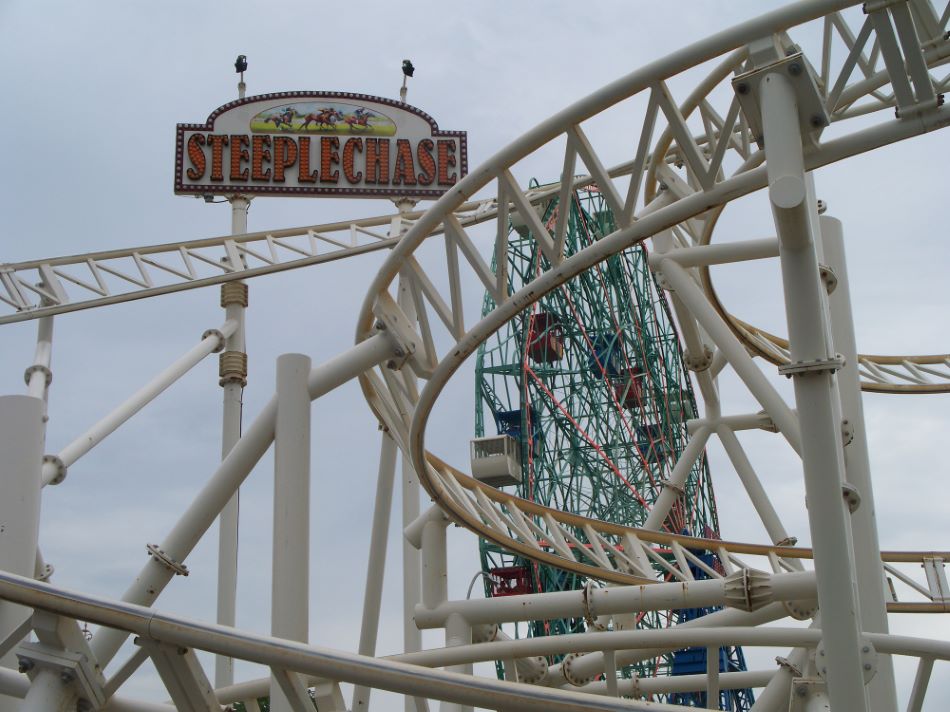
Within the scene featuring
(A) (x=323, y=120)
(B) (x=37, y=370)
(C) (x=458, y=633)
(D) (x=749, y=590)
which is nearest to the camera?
(D) (x=749, y=590)

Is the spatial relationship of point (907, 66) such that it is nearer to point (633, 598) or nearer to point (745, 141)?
point (745, 141)

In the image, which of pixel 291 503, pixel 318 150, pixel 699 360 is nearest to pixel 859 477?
pixel 699 360

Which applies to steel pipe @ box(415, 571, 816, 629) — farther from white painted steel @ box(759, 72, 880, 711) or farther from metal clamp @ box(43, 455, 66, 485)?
metal clamp @ box(43, 455, 66, 485)

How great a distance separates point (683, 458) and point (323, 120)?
35.3 feet

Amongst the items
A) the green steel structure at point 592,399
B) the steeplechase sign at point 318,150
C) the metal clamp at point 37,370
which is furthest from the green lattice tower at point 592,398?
the metal clamp at point 37,370

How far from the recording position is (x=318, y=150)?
2131 cm

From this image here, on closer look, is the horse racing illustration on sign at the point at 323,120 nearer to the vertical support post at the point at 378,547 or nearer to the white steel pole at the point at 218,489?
the vertical support post at the point at 378,547

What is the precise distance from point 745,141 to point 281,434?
12.2 ft

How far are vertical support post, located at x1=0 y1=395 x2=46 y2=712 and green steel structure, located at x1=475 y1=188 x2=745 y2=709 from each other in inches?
973

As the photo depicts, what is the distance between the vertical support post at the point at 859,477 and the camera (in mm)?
8383

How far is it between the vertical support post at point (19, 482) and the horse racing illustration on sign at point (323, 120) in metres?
14.3

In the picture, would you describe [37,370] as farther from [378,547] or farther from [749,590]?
[749,590]

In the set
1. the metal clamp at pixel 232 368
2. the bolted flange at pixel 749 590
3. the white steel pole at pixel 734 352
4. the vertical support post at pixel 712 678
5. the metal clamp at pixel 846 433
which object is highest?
the metal clamp at pixel 232 368

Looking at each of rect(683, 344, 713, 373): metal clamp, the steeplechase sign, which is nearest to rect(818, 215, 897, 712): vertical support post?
rect(683, 344, 713, 373): metal clamp
